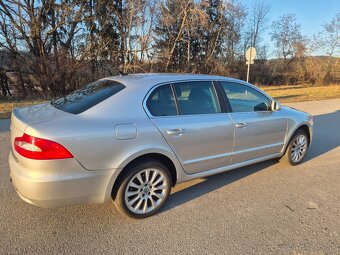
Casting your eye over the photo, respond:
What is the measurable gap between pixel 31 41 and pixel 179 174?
1829 cm

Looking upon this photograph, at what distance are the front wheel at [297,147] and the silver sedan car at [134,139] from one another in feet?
2.56

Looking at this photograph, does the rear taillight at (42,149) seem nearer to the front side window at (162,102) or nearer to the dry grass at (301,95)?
the front side window at (162,102)

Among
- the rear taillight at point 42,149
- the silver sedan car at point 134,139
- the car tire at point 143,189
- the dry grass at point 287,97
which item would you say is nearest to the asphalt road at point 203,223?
the car tire at point 143,189

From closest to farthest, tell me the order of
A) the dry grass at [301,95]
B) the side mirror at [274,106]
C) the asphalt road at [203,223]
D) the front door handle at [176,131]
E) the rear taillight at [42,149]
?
the rear taillight at [42,149] → the asphalt road at [203,223] → the front door handle at [176,131] → the side mirror at [274,106] → the dry grass at [301,95]

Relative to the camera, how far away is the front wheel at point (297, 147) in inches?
192

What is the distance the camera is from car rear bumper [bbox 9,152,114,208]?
8.63 feet

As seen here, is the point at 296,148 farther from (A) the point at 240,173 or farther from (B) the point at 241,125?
(B) the point at 241,125

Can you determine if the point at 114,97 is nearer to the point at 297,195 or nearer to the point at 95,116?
the point at 95,116

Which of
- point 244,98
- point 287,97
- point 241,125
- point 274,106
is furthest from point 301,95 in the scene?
point 241,125

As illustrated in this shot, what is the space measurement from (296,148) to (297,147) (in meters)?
0.03

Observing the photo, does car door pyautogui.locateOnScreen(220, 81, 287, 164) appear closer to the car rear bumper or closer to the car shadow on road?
the car shadow on road

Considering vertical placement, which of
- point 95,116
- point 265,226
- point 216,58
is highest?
→ point 216,58

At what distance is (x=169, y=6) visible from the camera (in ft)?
70.7

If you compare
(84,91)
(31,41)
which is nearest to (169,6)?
(31,41)
